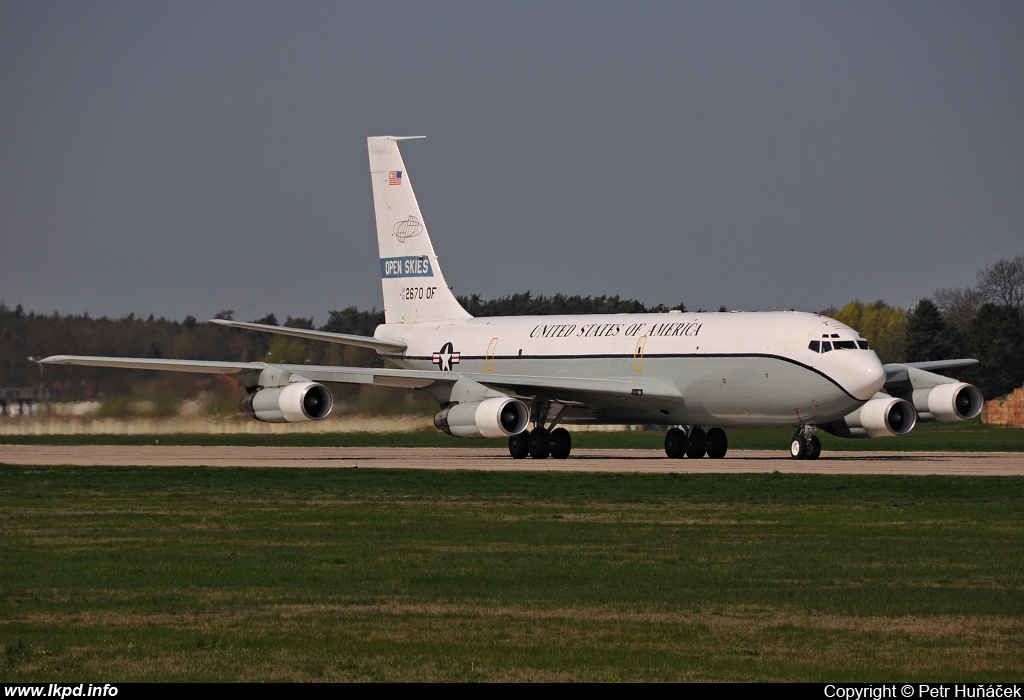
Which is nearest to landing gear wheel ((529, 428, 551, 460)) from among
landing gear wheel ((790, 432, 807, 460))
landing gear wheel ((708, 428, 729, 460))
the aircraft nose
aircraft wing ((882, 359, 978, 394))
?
landing gear wheel ((708, 428, 729, 460))

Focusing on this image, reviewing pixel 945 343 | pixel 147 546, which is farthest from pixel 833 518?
pixel 945 343

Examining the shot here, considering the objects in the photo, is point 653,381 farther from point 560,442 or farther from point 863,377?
point 863,377

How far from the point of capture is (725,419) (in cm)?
3747

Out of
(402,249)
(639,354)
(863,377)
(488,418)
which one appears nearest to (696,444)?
(639,354)

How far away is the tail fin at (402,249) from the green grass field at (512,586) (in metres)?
22.6

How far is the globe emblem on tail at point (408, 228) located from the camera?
47.6 metres

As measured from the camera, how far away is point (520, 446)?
128ft

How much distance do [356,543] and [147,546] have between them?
97.7 inches

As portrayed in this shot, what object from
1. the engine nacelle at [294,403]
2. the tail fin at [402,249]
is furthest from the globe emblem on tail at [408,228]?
the engine nacelle at [294,403]

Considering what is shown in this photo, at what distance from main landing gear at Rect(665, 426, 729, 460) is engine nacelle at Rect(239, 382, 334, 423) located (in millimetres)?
9823

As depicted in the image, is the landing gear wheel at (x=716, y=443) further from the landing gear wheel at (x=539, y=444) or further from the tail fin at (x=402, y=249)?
the tail fin at (x=402, y=249)

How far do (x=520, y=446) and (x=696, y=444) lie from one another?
507 centimetres

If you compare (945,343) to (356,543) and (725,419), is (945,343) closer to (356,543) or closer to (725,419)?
(725,419)

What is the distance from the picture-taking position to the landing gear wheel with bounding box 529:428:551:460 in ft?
128
